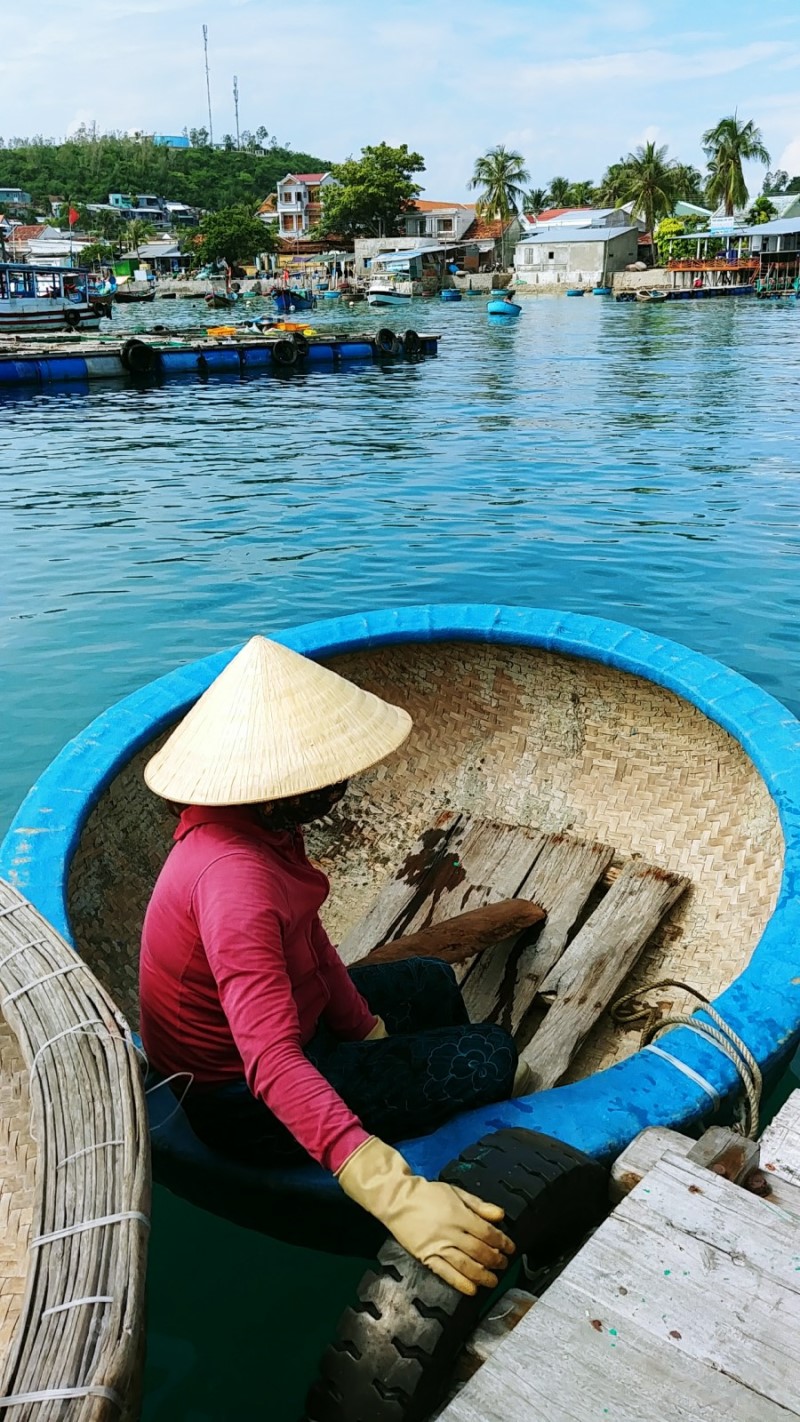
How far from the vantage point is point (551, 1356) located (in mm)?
1409

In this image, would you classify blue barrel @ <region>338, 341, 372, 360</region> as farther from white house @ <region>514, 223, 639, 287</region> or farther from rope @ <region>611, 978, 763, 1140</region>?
white house @ <region>514, 223, 639, 287</region>

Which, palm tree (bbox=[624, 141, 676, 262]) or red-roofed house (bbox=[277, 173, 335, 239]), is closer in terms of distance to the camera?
palm tree (bbox=[624, 141, 676, 262])

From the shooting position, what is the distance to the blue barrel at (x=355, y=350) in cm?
2453

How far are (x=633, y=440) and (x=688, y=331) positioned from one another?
20.0m

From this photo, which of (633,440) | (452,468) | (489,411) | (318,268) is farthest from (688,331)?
(318,268)

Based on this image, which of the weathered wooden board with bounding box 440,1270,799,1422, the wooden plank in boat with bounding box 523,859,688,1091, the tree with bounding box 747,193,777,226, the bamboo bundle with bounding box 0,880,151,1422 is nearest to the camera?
the bamboo bundle with bounding box 0,880,151,1422

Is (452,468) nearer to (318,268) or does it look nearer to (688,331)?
(688,331)

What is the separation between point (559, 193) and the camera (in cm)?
7719

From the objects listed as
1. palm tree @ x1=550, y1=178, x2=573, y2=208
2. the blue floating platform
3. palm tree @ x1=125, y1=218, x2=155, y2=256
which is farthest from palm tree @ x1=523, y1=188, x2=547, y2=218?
the blue floating platform

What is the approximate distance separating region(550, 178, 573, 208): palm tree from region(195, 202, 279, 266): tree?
2598cm

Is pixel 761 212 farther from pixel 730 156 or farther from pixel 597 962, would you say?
Result: pixel 597 962

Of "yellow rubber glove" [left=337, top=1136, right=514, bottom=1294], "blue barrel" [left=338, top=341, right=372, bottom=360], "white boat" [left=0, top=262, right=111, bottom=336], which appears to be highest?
"white boat" [left=0, top=262, right=111, bottom=336]

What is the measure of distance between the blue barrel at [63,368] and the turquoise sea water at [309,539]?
108 cm

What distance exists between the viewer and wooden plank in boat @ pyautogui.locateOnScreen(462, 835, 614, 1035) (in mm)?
3084
